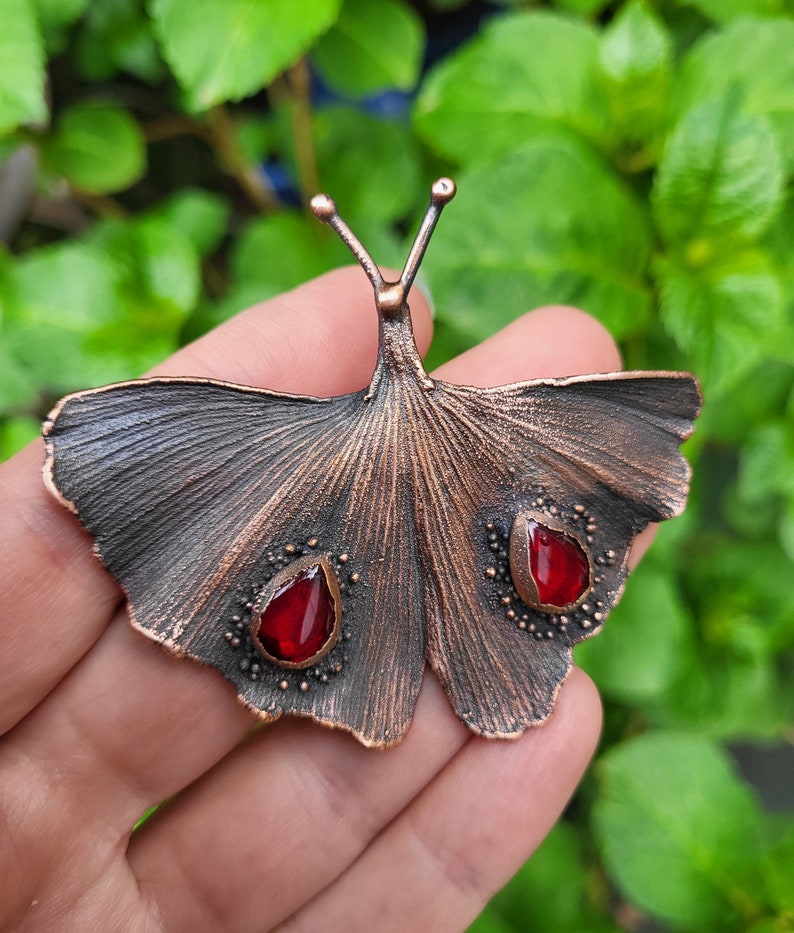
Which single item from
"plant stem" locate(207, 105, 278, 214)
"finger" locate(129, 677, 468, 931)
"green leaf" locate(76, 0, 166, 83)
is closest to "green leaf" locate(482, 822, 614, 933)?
"finger" locate(129, 677, 468, 931)

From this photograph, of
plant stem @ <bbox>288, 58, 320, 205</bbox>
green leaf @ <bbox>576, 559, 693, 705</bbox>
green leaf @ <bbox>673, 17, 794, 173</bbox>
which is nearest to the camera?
green leaf @ <bbox>673, 17, 794, 173</bbox>

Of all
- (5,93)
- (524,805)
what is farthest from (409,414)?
(5,93)

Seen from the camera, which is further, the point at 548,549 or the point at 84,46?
the point at 84,46

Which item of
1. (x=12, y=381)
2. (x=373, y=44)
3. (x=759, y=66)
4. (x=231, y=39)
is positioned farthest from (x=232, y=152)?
(x=759, y=66)

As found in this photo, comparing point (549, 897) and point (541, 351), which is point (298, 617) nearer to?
point (541, 351)

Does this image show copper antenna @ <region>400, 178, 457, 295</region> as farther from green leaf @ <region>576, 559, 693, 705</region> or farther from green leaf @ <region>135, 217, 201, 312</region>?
green leaf @ <region>576, 559, 693, 705</region>

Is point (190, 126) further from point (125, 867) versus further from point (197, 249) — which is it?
point (125, 867)

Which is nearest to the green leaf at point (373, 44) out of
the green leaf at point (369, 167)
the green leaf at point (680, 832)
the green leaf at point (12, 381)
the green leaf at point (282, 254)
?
the green leaf at point (369, 167)
